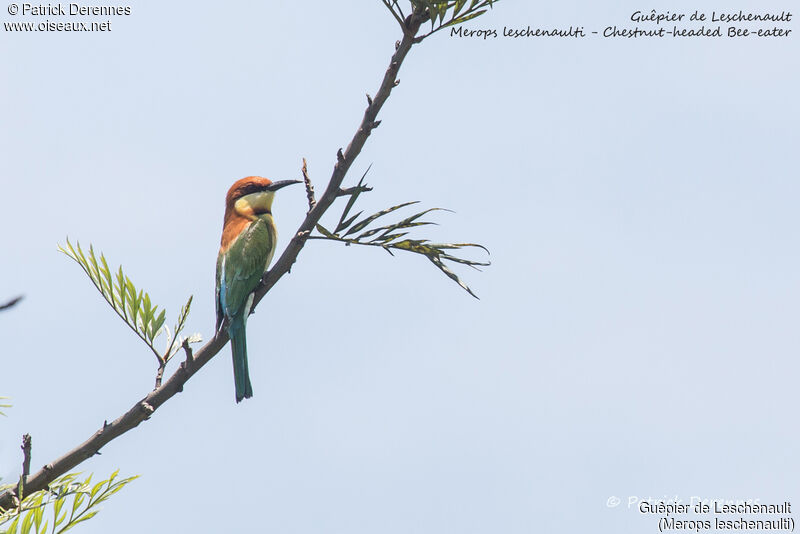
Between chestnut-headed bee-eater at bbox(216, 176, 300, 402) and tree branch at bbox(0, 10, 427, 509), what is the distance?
55.6 inches

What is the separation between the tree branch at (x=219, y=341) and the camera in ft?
6.42

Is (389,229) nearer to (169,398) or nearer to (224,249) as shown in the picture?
(169,398)

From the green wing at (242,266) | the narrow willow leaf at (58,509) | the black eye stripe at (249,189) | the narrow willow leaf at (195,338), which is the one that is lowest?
the narrow willow leaf at (58,509)

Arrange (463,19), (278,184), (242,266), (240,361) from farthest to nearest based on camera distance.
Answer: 1. (278,184)
2. (242,266)
3. (240,361)
4. (463,19)

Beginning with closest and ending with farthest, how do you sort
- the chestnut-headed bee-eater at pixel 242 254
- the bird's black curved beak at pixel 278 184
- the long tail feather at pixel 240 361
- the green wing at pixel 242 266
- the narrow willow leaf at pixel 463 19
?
the narrow willow leaf at pixel 463 19 < the long tail feather at pixel 240 361 < the chestnut-headed bee-eater at pixel 242 254 < the green wing at pixel 242 266 < the bird's black curved beak at pixel 278 184

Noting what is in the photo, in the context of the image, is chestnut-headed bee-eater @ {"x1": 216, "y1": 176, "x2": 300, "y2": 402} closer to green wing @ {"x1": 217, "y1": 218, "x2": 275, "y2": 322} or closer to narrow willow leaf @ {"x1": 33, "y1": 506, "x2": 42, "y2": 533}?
green wing @ {"x1": 217, "y1": 218, "x2": 275, "y2": 322}

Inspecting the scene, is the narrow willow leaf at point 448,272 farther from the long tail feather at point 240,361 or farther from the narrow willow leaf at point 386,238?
the long tail feather at point 240,361

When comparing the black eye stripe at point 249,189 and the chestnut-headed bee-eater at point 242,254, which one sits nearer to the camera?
the chestnut-headed bee-eater at point 242,254

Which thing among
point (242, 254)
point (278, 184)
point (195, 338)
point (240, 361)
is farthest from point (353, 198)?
point (278, 184)

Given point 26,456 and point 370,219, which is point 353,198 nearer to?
point 370,219

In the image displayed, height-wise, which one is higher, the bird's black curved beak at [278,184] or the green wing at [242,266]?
the bird's black curved beak at [278,184]

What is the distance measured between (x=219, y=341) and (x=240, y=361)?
162cm

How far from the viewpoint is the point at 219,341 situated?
2.30 meters

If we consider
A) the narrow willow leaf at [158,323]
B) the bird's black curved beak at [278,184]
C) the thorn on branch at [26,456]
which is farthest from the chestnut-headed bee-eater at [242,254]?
the thorn on branch at [26,456]
